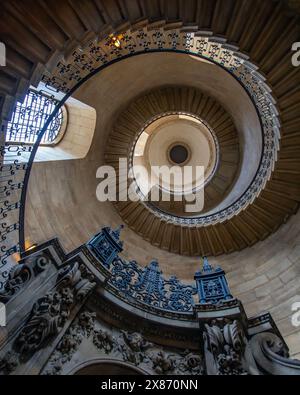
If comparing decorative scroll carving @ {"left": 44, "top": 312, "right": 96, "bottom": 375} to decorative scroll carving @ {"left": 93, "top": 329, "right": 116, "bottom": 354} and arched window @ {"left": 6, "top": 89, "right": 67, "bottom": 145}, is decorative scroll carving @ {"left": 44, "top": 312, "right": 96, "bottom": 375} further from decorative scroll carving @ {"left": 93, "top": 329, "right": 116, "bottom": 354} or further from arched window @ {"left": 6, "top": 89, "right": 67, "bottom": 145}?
arched window @ {"left": 6, "top": 89, "right": 67, "bottom": 145}

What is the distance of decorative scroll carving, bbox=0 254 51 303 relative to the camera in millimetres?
4645

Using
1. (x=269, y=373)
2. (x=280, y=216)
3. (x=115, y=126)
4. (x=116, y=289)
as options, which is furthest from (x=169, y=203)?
(x=269, y=373)

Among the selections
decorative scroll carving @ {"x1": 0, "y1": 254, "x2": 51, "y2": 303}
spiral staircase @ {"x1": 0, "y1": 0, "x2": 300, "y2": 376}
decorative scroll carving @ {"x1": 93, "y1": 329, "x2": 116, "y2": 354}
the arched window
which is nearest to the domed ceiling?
spiral staircase @ {"x1": 0, "y1": 0, "x2": 300, "y2": 376}

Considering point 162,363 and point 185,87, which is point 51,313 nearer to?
point 162,363

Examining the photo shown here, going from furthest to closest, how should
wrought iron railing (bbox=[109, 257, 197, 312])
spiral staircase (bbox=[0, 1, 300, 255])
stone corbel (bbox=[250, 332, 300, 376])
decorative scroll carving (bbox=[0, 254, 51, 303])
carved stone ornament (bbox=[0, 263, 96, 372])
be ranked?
wrought iron railing (bbox=[109, 257, 197, 312]) < spiral staircase (bbox=[0, 1, 300, 255]) < decorative scroll carving (bbox=[0, 254, 51, 303]) < stone corbel (bbox=[250, 332, 300, 376]) < carved stone ornament (bbox=[0, 263, 96, 372])

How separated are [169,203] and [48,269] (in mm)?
11172

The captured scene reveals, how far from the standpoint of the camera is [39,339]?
4363 millimetres

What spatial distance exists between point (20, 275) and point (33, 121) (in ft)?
18.7

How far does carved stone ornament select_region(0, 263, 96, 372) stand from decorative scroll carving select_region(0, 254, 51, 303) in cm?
38

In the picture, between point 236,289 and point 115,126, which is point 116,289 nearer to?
point 236,289

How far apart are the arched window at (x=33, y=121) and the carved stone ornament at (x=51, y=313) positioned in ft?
13.1

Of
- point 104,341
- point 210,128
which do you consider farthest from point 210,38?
point 210,128

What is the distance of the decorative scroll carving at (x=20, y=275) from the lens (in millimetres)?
4645

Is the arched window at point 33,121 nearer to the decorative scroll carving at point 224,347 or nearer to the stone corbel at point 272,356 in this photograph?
the decorative scroll carving at point 224,347
